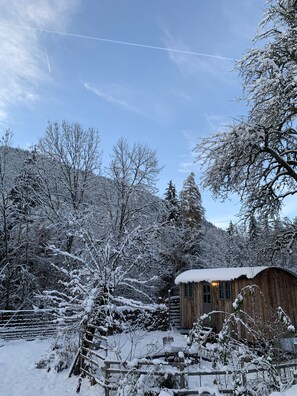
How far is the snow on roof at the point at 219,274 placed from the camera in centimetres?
1212

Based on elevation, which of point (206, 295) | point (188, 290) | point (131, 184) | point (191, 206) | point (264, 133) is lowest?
point (206, 295)

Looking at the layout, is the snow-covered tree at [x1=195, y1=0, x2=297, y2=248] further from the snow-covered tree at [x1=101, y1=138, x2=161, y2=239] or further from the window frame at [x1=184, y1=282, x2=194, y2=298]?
the snow-covered tree at [x1=101, y1=138, x2=161, y2=239]

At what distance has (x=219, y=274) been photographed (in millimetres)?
13492

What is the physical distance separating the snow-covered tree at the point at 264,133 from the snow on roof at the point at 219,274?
11.9 ft

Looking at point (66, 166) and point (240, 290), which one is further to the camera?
point (66, 166)

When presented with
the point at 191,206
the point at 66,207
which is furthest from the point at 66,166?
the point at 191,206

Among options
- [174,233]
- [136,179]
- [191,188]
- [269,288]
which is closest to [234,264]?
[191,188]

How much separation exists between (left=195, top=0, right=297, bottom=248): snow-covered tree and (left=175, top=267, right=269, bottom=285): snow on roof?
3.63 m

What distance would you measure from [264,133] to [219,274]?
7.54 m

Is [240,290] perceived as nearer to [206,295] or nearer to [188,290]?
[206,295]

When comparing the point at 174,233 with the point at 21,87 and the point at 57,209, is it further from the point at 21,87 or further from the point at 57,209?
Result: the point at 21,87

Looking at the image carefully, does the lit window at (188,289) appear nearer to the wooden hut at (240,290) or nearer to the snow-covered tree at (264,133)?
the wooden hut at (240,290)

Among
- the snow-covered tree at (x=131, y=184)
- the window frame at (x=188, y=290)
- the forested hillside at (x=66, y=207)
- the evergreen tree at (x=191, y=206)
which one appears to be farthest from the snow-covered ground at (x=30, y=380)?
the evergreen tree at (x=191, y=206)

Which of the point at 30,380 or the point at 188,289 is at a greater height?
the point at 188,289
